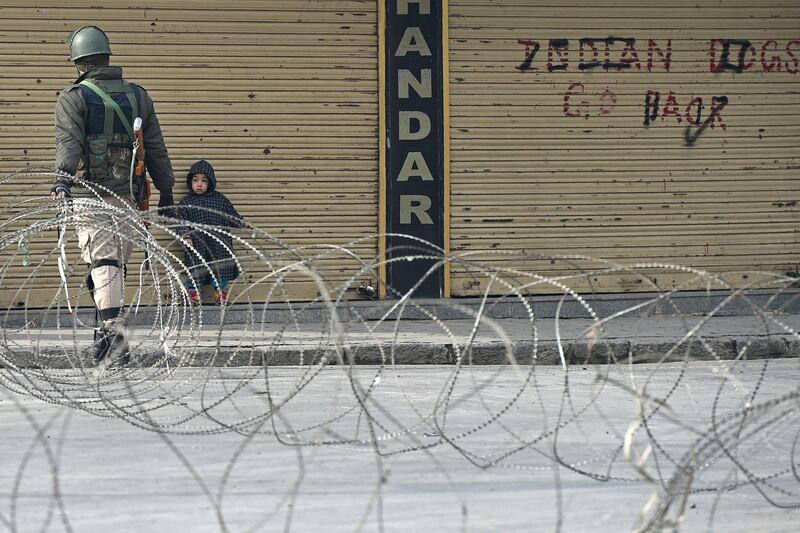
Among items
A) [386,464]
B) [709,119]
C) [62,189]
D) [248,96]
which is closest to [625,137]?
[709,119]

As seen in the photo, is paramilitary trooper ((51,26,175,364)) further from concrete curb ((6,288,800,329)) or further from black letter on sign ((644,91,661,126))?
black letter on sign ((644,91,661,126))

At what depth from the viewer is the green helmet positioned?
29.8 ft

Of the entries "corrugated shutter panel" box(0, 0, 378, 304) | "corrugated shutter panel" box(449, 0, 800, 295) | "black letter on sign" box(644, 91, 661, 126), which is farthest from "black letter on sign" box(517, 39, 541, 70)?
"corrugated shutter panel" box(0, 0, 378, 304)

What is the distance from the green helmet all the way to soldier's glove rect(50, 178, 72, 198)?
806 millimetres

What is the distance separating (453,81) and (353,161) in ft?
3.49

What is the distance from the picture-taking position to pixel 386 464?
590 cm

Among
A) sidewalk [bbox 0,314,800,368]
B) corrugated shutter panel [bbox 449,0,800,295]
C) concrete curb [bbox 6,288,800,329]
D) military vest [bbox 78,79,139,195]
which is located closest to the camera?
military vest [bbox 78,79,139,195]

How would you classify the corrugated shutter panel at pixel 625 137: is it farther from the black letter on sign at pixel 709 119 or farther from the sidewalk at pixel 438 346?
the sidewalk at pixel 438 346

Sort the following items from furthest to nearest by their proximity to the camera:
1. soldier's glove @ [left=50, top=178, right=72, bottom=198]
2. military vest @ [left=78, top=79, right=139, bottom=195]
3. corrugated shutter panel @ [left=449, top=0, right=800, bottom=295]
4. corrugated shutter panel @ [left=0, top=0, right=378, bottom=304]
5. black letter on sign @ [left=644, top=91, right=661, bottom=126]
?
black letter on sign @ [left=644, top=91, right=661, bottom=126] → corrugated shutter panel @ [left=449, top=0, right=800, bottom=295] → corrugated shutter panel @ [left=0, top=0, right=378, bottom=304] → military vest @ [left=78, top=79, right=139, bottom=195] → soldier's glove @ [left=50, top=178, right=72, bottom=198]

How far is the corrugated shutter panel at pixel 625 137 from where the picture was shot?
42.4 feet

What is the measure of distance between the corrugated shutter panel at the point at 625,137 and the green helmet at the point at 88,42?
4.30m

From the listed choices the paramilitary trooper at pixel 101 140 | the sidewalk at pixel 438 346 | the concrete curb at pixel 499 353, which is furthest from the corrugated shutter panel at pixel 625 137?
the paramilitary trooper at pixel 101 140

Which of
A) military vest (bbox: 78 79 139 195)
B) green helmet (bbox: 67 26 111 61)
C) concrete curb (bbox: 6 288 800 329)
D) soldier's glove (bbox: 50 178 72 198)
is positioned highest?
green helmet (bbox: 67 26 111 61)

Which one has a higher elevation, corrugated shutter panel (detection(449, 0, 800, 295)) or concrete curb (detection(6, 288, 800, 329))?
corrugated shutter panel (detection(449, 0, 800, 295))
